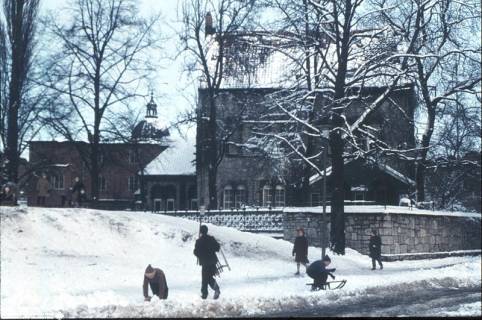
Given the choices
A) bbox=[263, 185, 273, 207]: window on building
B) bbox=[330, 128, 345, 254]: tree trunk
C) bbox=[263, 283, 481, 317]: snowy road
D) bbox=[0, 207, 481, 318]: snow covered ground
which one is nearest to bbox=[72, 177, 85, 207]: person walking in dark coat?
bbox=[0, 207, 481, 318]: snow covered ground

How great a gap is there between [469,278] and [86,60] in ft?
75.8

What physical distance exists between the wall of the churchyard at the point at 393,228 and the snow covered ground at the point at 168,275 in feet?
3.30

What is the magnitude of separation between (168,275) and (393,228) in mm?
11728

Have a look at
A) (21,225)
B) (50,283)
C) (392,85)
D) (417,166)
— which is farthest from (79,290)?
(417,166)

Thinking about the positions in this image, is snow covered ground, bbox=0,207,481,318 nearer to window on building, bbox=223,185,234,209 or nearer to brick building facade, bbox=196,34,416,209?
brick building facade, bbox=196,34,416,209

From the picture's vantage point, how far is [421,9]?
2420cm

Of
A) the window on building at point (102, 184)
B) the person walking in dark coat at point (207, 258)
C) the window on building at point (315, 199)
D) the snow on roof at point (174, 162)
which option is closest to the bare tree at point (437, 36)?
the person walking in dark coat at point (207, 258)

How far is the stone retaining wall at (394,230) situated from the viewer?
26.6 meters

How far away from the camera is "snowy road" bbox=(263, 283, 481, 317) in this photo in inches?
550

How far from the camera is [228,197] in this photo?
170 ft

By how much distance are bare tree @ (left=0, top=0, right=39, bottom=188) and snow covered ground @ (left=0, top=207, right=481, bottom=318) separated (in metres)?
6.39

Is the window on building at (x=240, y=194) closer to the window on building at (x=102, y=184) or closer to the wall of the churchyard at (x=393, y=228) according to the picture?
the wall of the churchyard at (x=393, y=228)

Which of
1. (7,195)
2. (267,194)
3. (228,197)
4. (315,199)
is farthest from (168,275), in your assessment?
(228,197)

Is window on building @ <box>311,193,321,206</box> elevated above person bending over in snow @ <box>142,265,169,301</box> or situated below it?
above
